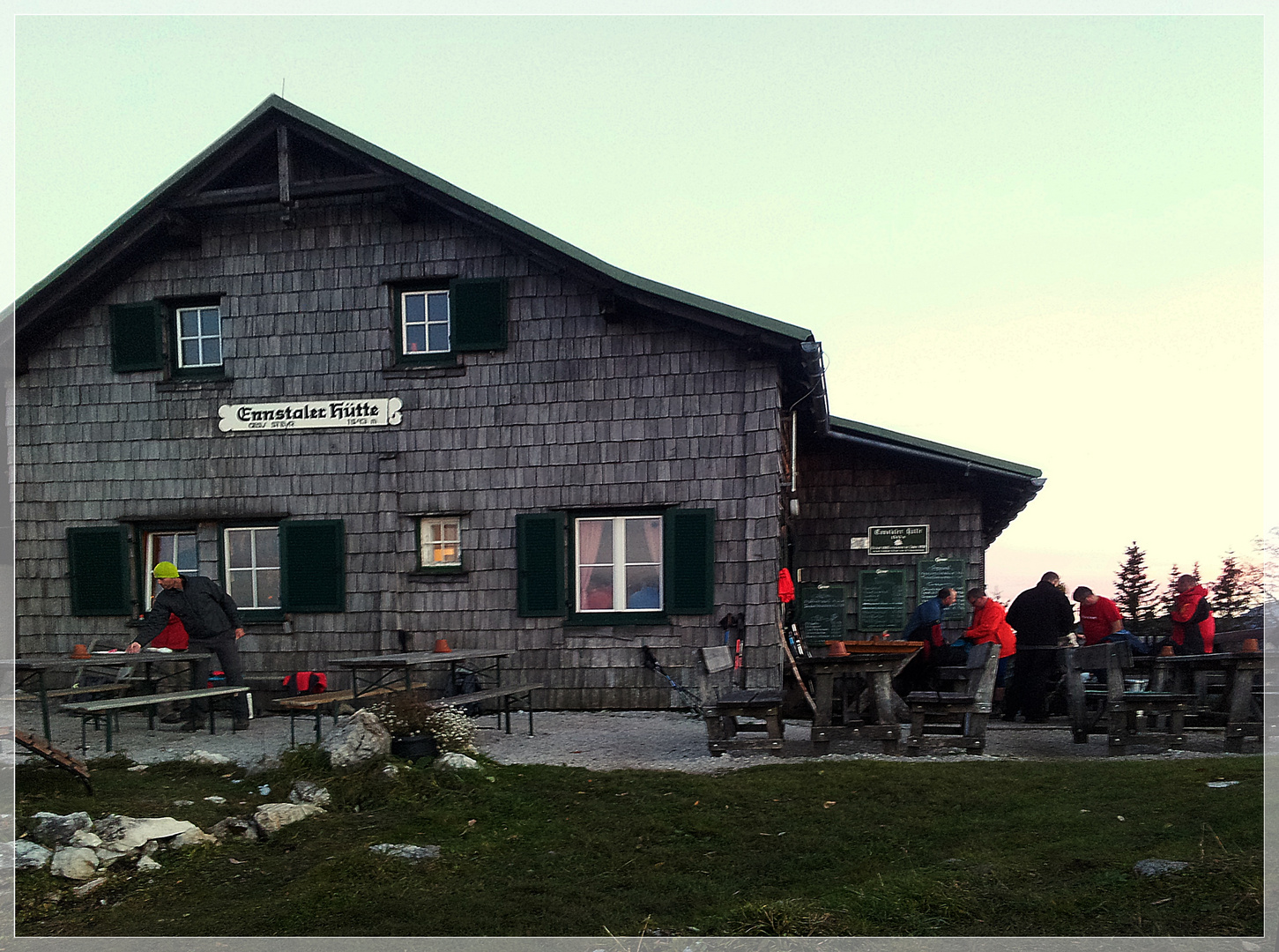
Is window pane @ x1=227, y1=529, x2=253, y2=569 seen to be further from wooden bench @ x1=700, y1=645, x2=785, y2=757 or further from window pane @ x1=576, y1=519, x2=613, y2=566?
wooden bench @ x1=700, y1=645, x2=785, y2=757

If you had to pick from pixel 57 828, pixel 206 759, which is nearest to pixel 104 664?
pixel 206 759

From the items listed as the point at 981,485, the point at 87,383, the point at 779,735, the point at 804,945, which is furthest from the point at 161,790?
the point at 981,485

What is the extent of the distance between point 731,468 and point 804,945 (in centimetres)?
845

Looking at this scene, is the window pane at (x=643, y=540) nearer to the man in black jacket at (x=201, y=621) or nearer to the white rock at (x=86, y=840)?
the man in black jacket at (x=201, y=621)

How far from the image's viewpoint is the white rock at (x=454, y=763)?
831cm

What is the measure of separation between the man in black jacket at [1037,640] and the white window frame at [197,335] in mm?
10195

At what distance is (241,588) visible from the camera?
13.7m

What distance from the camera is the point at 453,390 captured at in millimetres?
13242

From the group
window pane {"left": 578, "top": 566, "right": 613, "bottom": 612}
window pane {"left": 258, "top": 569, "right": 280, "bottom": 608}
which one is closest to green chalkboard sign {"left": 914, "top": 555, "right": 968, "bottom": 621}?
window pane {"left": 578, "top": 566, "right": 613, "bottom": 612}

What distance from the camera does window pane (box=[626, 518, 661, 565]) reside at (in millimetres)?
12820

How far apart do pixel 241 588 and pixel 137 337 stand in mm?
3476

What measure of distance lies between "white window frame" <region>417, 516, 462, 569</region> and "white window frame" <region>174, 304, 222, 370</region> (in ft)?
11.4

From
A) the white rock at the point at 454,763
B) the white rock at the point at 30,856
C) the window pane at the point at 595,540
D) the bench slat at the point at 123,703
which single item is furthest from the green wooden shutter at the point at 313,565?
the white rock at the point at 30,856

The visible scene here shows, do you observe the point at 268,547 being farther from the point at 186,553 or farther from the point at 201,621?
the point at 201,621
